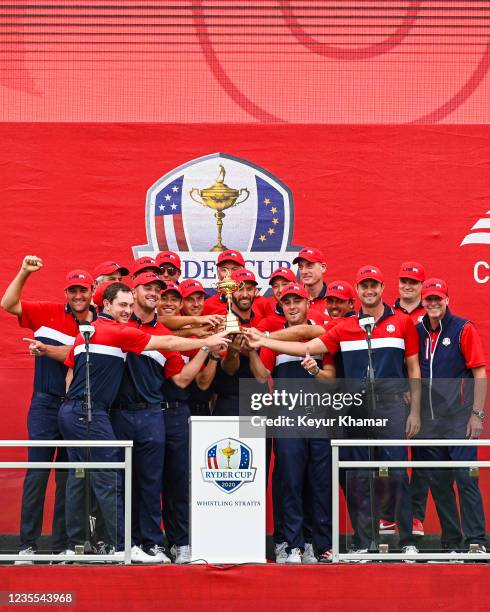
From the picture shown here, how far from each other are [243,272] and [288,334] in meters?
0.58

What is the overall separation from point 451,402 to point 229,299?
154 cm

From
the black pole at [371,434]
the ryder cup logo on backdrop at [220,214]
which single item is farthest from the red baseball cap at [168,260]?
the black pole at [371,434]

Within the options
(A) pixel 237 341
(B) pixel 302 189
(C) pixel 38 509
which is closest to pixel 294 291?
(A) pixel 237 341

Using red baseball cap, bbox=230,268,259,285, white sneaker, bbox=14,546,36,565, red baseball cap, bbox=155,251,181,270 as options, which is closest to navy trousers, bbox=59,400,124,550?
white sneaker, bbox=14,546,36,565

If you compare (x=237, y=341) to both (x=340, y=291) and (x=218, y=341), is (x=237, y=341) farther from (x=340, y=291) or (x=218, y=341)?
(x=340, y=291)

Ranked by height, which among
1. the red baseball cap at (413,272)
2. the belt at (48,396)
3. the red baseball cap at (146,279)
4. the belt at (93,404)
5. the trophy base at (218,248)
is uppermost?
the trophy base at (218,248)

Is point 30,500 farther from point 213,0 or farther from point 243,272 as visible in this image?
point 213,0

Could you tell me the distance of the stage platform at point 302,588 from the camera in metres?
7.34

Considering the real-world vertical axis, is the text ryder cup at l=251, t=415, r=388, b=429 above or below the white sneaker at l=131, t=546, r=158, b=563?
above

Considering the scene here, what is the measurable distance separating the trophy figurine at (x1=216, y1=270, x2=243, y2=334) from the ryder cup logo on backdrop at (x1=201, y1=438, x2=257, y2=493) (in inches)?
27.1

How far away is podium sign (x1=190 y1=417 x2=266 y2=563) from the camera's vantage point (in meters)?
7.38

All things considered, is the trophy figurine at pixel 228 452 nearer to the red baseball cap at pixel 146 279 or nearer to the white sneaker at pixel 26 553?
the red baseball cap at pixel 146 279

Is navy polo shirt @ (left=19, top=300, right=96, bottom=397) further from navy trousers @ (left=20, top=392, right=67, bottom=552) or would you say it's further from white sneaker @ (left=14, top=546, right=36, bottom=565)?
white sneaker @ (left=14, top=546, right=36, bottom=565)

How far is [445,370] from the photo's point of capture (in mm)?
7980
